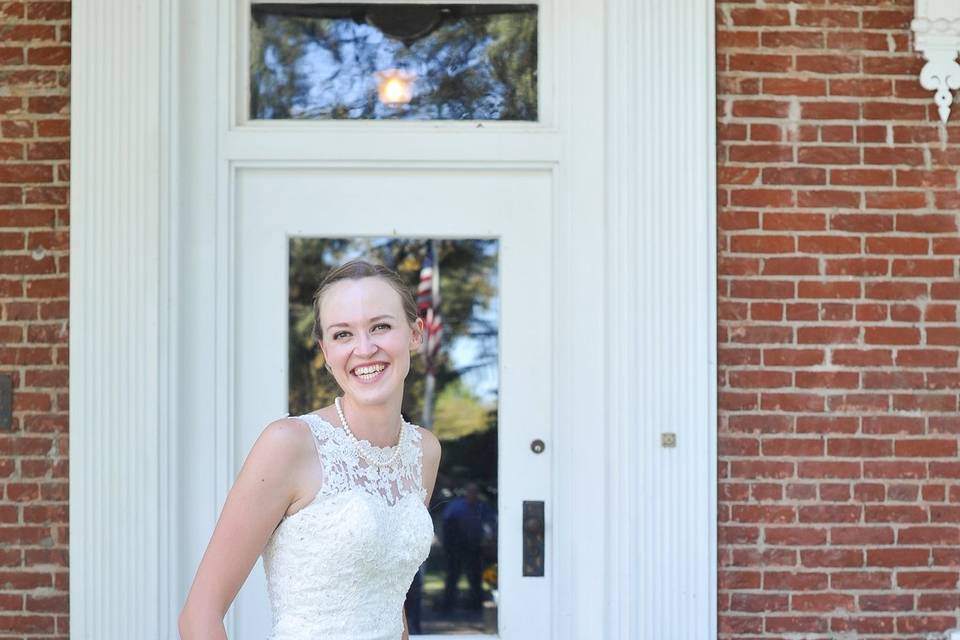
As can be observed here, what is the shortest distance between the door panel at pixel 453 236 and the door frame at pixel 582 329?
0.14m

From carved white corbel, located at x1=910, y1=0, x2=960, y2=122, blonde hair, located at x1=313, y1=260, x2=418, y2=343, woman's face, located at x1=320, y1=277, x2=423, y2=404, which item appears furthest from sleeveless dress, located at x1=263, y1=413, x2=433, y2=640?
carved white corbel, located at x1=910, y1=0, x2=960, y2=122

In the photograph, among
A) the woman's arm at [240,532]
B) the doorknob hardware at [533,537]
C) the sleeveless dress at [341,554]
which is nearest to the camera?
the woman's arm at [240,532]

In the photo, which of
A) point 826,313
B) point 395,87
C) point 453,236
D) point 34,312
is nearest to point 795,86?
point 826,313

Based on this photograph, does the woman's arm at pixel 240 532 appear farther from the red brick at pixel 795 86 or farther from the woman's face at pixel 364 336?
the red brick at pixel 795 86

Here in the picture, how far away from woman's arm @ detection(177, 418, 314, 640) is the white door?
78.3 inches

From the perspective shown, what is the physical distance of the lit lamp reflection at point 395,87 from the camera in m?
4.55

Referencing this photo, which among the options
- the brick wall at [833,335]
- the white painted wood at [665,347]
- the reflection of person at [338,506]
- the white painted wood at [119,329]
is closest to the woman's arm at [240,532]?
the reflection of person at [338,506]

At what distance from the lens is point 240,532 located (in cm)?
242

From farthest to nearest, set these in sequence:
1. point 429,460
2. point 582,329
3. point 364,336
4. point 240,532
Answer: point 582,329 → point 429,460 → point 364,336 → point 240,532

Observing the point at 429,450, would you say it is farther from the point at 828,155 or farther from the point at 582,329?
the point at 828,155

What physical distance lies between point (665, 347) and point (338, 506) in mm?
2041

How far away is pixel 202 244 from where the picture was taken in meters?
4.41

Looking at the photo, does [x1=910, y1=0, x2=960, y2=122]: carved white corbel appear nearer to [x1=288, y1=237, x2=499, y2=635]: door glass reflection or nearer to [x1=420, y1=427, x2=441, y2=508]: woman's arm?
[x1=288, y1=237, x2=499, y2=635]: door glass reflection

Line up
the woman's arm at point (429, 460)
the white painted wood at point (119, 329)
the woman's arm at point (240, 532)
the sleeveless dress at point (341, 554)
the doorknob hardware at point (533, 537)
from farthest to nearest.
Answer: the doorknob hardware at point (533, 537)
the white painted wood at point (119, 329)
the woman's arm at point (429, 460)
the sleeveless dress at point (341, 554)
the woman's arm at point (240, 532)
